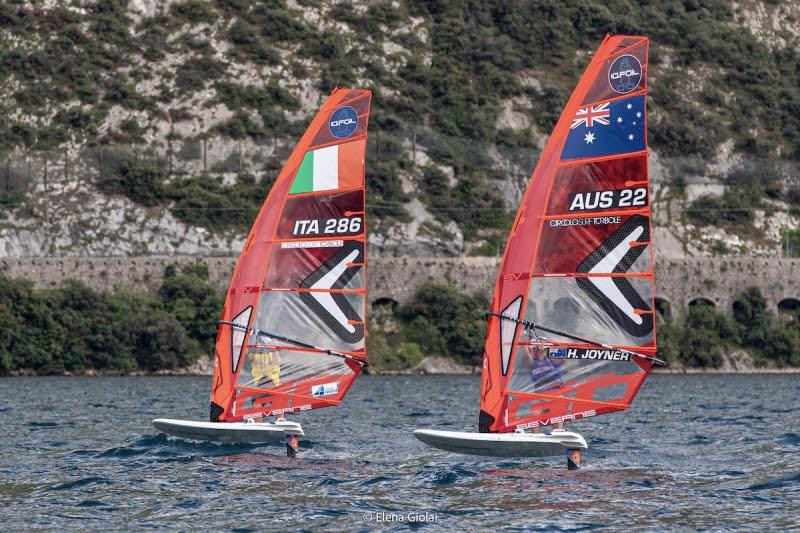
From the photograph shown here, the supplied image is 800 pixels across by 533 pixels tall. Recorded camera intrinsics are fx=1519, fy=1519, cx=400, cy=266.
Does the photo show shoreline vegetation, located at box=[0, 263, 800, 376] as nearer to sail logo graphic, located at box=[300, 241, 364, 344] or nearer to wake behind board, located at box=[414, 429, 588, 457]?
sail logo graphic, located at box=[300, 241, 364, 344]

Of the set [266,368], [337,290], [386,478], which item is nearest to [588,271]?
[386,478]

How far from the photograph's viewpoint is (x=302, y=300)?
29297 mm

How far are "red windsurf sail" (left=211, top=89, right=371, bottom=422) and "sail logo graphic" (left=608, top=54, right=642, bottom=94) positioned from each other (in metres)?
5.99

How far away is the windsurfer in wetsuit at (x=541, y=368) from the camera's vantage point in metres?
25.3

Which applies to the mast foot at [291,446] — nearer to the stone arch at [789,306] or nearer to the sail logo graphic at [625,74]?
the sail logo graphic at [625,74]

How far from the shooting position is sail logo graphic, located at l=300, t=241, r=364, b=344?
2925 cm

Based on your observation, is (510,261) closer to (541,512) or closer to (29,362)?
(541,512)

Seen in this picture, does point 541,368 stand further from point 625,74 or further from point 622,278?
point 625,74

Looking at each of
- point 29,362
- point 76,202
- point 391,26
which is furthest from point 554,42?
point 29,362

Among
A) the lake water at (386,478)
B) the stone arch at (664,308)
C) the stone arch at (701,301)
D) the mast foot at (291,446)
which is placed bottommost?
the lake water at (386,478)

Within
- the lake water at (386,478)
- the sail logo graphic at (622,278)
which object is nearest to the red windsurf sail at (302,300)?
the lake water at (386,478)

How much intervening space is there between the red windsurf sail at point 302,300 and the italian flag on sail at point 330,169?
2 cm

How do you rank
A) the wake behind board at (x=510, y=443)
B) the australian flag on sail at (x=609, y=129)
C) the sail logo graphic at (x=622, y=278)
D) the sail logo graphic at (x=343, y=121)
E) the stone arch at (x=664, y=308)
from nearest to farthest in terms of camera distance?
the wake behind board at (x=510, y=443), the sail logo graphic at (x=622, y=278), the australian flag on sail at (x=609, y=129), the sail logo graphic at (x=343, y=121), the stone arch at (x=664, y=308)

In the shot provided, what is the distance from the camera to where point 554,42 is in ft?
342
